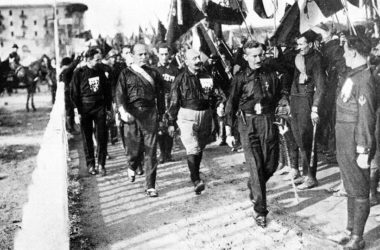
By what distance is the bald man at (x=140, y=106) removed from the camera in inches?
283

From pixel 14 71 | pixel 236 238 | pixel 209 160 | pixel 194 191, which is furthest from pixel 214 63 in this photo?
pixel 14 71

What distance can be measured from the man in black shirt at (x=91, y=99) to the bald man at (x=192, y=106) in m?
2.01

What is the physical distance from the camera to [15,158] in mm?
10625

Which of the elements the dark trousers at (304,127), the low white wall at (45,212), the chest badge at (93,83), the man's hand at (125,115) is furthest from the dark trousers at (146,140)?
the low white wall at (45,212)

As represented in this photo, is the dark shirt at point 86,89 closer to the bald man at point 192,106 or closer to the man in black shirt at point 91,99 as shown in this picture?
the man in black shirt at point 91,99

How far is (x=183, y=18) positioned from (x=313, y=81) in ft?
7.23

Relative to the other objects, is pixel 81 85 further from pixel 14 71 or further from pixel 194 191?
pixel 14 71

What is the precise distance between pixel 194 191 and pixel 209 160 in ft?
7.73

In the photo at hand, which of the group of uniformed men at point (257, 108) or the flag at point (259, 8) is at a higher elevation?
the flag at point (259, 8)

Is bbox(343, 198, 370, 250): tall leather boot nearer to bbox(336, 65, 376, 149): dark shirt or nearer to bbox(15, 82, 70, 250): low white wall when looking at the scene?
bbox(336, 65, 376, 149): dark shirt

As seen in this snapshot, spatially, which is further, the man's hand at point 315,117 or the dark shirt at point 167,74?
the dark shirt at point 167,74

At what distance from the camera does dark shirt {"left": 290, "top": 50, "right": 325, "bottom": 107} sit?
6.94 meters

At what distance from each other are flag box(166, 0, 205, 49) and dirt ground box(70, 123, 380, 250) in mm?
2400

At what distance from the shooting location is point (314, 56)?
7.13 meters
